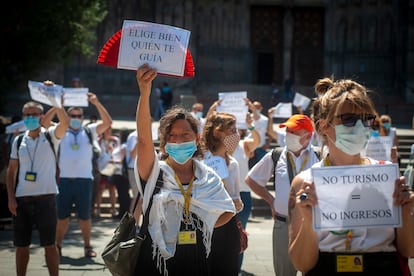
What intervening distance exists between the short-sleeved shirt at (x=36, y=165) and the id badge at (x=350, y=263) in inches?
175

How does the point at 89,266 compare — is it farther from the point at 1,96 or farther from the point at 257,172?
the point at 1,96

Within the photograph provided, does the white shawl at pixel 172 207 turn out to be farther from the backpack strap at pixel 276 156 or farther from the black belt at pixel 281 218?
the backpack strap at pixel 276 156

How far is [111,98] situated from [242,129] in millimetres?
18652

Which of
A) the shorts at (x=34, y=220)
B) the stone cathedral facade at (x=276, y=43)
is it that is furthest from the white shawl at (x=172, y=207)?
the stone cathedral facade at (x=276, y=43)

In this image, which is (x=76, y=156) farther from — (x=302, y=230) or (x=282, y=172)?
(x=302, y=230)

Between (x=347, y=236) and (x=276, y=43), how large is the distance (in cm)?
3053

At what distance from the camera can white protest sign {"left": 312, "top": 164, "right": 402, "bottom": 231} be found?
315cm

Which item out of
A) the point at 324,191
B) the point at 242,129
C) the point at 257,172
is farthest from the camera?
the point at 242,129

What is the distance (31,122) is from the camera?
23.0 ft

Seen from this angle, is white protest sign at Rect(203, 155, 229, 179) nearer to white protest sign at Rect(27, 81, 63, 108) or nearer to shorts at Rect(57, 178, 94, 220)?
white protest sign at Rect(27, 81, 63, 108)

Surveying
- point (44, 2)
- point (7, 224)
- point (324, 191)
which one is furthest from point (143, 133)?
point (44, 2)

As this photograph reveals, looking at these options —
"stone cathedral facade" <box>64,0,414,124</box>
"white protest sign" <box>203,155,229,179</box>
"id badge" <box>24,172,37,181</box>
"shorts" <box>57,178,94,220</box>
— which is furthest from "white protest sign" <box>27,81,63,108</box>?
"stone cathedral facade" <box>64,0,414,124</box>

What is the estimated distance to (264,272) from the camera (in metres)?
8.30

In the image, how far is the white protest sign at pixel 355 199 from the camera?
124 inches
